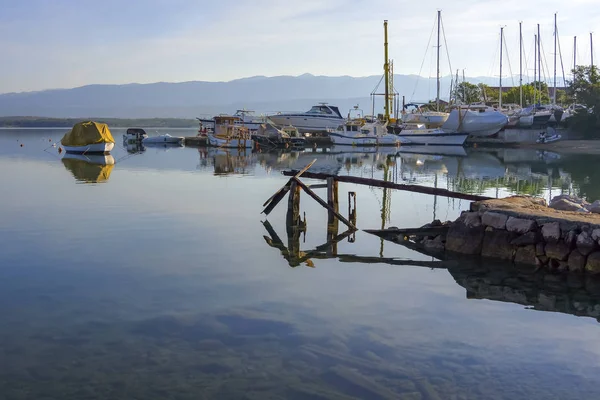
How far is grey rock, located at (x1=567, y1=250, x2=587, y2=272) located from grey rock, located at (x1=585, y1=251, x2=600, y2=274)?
114 mm

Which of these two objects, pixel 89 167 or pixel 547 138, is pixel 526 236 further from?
pixel 547 138

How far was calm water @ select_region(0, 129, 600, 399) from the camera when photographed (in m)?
8.62

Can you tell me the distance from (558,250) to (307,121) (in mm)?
85407

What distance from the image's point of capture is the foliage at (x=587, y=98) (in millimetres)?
66188

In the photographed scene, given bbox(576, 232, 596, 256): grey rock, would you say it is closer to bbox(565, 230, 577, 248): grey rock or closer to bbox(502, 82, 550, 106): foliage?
bbox(565, 230, 577, 248): grey rock

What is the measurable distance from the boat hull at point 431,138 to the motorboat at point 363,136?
1154 millimetres

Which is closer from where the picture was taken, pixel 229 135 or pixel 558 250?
pixel 558 250

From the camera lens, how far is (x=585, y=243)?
14039 millimetres

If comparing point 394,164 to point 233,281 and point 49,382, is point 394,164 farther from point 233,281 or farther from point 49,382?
point 49,382

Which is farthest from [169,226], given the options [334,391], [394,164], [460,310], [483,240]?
[394,164]

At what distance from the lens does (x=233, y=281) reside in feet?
44.8

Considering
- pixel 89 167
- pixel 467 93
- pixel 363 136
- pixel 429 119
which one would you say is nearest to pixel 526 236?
pixel 89 167

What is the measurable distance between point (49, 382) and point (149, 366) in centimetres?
126

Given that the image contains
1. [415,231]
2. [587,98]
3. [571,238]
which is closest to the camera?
[571,238]
